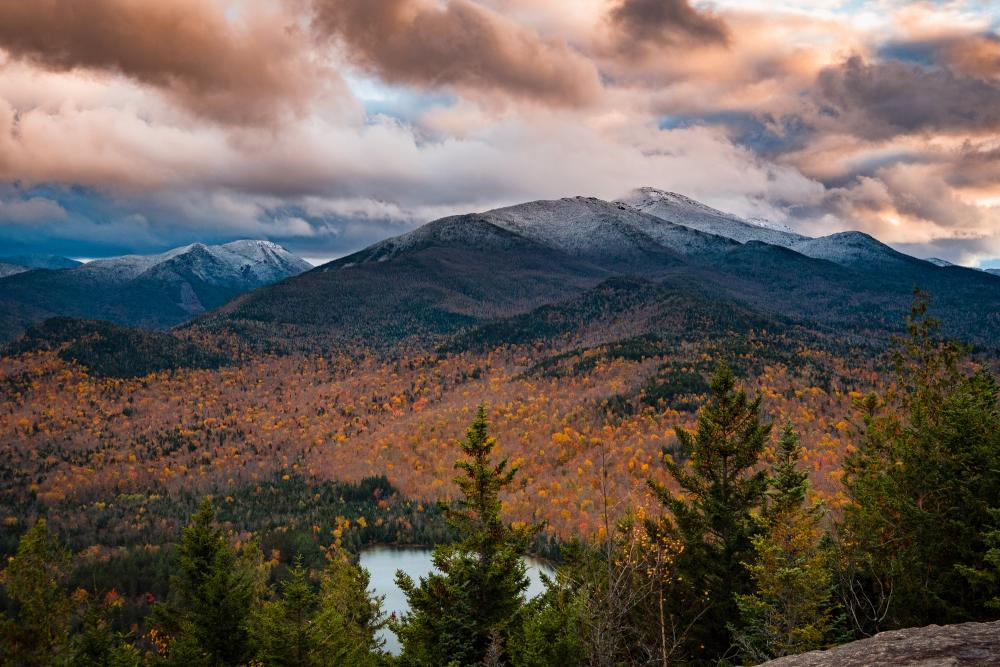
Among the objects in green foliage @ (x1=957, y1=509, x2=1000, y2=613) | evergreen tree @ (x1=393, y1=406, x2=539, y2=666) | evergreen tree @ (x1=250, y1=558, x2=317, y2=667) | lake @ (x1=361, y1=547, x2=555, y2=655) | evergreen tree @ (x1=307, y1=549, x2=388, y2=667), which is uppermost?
green foliage @ (x1=957, y1=509, x2=1000, y2=613)

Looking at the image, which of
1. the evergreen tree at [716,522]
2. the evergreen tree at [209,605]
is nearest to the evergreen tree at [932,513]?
the evergreen tree at [716,522]

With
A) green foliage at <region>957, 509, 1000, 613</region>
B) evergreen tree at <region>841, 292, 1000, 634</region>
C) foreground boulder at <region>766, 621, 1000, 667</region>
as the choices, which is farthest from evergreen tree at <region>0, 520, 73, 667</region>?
green foliage at <region>957, 509, 1000, 613</region>

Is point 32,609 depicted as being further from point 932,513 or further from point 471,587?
point 932,513

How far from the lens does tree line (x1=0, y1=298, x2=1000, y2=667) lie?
23078 mm

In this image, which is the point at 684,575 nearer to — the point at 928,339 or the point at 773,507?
the point at 773,507

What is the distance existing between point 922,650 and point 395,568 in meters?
119

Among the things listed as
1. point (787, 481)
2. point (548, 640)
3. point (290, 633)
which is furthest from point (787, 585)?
point (290, 633)

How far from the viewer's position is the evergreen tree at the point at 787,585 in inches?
901

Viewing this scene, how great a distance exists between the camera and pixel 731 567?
95.8ft

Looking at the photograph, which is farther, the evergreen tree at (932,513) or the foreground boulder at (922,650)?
the evergreen tree at (932,513)

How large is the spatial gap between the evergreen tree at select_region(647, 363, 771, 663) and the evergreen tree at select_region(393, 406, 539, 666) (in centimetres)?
771

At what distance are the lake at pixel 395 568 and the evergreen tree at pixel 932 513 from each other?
301 ft

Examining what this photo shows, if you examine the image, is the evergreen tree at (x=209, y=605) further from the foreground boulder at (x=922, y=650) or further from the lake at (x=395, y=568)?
the lake at (x=395, y=568)

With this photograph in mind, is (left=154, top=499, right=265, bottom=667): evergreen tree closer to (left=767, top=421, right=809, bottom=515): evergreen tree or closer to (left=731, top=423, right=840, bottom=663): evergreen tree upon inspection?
(left=731, top=423, right=840, bottom=663): evergreen tree
